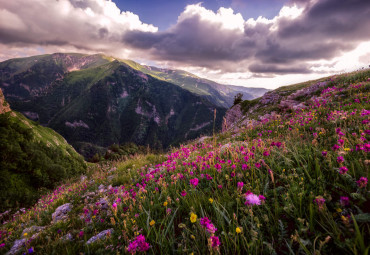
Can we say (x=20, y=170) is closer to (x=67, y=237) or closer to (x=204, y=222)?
(x=67, y=237)

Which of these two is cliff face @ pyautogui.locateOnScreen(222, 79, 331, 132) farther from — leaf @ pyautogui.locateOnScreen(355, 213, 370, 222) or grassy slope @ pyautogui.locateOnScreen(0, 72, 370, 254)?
leaf @ pyautogui.locateOnScreen(355, 213, 370, 222)

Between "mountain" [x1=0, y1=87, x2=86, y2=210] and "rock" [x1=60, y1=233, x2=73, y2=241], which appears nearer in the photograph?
"rock" [x1=60, y1=233, x2=73, y2=241]

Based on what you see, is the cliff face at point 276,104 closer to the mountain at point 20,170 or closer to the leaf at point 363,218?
the leaf at point 363,218

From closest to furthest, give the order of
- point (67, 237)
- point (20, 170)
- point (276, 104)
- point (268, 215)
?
point (268, 215), point (67, 237), point (20, 170), point (276, 104)

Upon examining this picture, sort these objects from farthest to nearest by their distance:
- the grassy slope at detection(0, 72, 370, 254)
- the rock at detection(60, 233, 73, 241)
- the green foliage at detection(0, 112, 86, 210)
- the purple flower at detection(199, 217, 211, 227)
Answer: the green foliage at detection(0, 112, 86, 210) → the rock at detection(60, 233, 73, 241) → the purple flower at detection(199, 217, 211, 227) → the grassy slope at detection(0, 72, 370, 254)

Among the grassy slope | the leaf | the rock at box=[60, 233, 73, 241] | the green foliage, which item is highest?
the leaf

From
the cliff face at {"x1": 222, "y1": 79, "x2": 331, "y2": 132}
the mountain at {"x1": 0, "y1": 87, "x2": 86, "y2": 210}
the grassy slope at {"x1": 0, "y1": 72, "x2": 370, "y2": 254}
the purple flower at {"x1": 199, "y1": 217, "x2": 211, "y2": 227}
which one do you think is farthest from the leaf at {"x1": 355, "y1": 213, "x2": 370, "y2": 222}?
the mountain at {"x1": 0, "y1": 87, "x2": 86, "y2": 210}

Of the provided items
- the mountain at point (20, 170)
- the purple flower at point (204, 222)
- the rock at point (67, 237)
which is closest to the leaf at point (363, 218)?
the purple flower at point (204, 222)

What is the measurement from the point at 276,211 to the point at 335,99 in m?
9.80

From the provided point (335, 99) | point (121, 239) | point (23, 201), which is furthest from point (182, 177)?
point (23, 201)

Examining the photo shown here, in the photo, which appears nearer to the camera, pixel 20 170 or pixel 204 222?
pixel 204 222

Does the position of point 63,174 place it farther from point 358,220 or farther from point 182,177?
point 358,220

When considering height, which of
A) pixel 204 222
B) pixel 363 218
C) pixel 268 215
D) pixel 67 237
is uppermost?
pixel 363 218

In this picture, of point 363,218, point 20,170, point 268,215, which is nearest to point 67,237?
point 268,215
